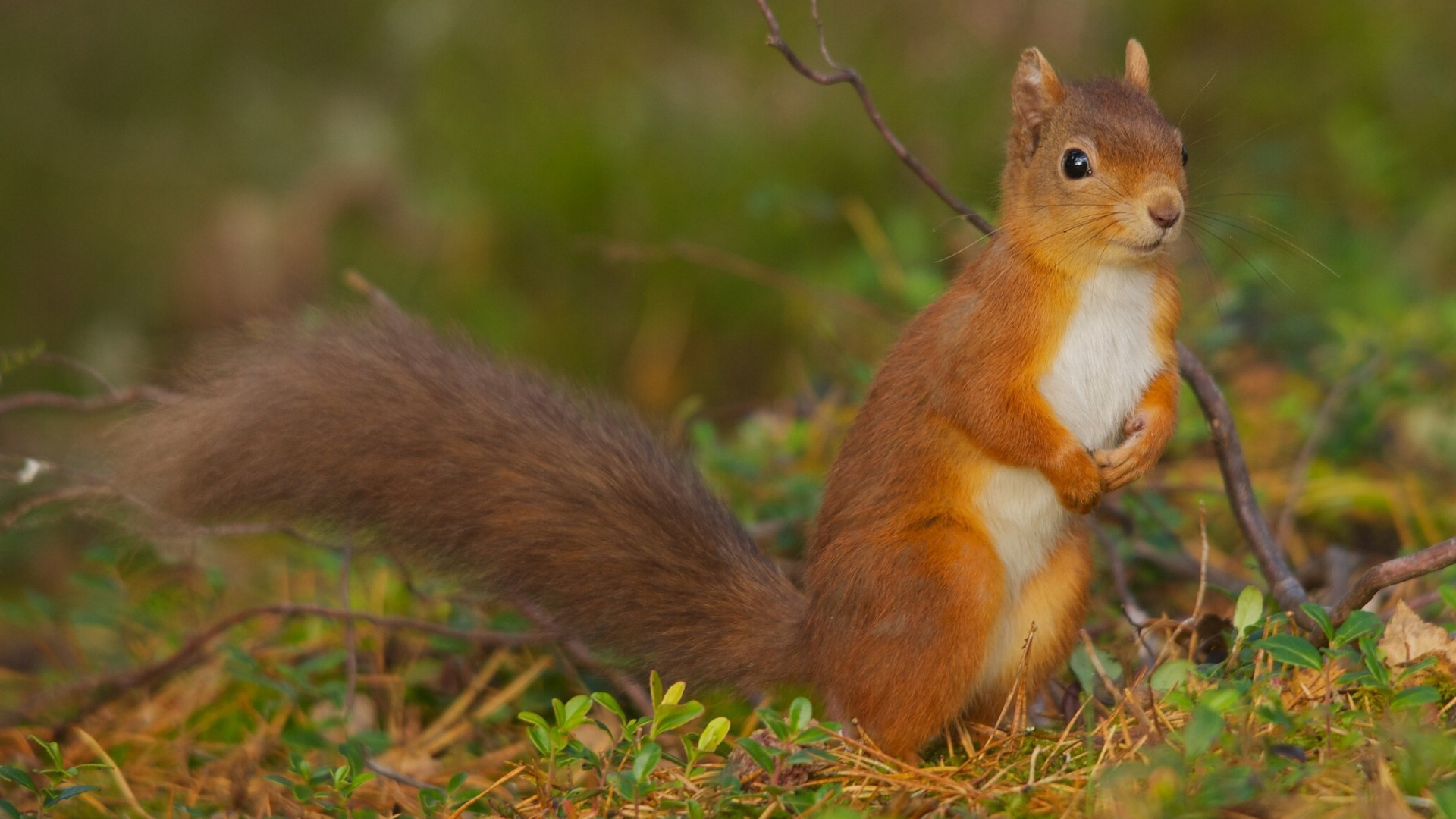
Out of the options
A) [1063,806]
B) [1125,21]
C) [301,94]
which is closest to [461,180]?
[301,94]

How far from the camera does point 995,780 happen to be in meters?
1.66

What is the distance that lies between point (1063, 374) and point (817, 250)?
2.71 metres

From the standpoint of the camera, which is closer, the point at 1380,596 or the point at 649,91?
the point at 1380,596

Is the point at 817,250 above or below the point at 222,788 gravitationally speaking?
above

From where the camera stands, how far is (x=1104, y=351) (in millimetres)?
1864

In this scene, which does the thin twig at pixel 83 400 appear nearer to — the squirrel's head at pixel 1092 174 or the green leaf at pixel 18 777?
the green leaf at pixel 18 777

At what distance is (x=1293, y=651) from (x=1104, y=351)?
0.46 metres

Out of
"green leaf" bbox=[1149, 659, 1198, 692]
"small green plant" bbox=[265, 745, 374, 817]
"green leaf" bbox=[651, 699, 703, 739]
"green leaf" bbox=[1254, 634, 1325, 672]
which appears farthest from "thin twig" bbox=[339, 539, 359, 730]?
"green leaf" bbox=[1254, 634, 1325, 672]

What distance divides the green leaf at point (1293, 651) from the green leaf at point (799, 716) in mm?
498

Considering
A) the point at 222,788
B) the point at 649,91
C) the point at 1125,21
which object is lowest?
the point at 222,788

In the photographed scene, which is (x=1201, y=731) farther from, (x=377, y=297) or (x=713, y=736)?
(x=377, y=297)

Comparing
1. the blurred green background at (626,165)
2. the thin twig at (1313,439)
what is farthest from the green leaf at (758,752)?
the blurred green background at (626,165)

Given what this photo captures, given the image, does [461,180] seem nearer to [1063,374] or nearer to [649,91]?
[649,91]

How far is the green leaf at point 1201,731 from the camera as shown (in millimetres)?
1390
